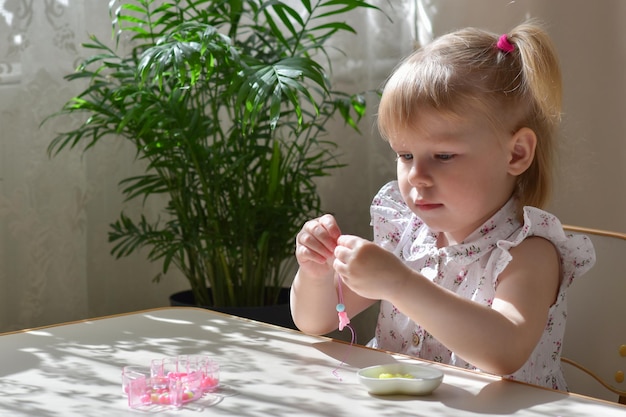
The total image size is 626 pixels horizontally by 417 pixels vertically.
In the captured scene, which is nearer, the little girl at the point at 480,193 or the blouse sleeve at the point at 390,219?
the little girl at the point at 480,193

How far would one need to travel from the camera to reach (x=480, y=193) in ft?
4.44

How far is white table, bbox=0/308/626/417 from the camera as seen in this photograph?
36.9 inches

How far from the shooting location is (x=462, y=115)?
1.32m

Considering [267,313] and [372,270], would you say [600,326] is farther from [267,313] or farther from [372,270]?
[267,313]

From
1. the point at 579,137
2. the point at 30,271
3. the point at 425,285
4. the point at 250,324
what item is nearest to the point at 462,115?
the point at 425,285

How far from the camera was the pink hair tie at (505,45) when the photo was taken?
139 centimetres

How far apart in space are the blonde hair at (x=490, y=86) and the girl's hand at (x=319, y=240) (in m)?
0.20

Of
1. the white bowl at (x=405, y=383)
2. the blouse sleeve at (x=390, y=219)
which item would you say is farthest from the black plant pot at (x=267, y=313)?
the white bowl at (x=405, y=383)

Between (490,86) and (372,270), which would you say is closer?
(372,270)

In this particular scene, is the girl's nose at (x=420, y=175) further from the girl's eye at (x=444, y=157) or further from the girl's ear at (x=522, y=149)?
the girl's ear at (x=522, y=149)

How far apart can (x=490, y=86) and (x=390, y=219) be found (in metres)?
0.33

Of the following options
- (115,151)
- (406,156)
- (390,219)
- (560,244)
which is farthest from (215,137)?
(560,244)

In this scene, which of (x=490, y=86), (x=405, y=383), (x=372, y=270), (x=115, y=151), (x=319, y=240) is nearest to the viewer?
(x=405, y=383)

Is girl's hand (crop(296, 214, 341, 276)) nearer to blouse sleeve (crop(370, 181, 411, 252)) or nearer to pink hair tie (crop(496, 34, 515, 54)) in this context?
blouse sleeve (crop(370, 181, 411, 252))
